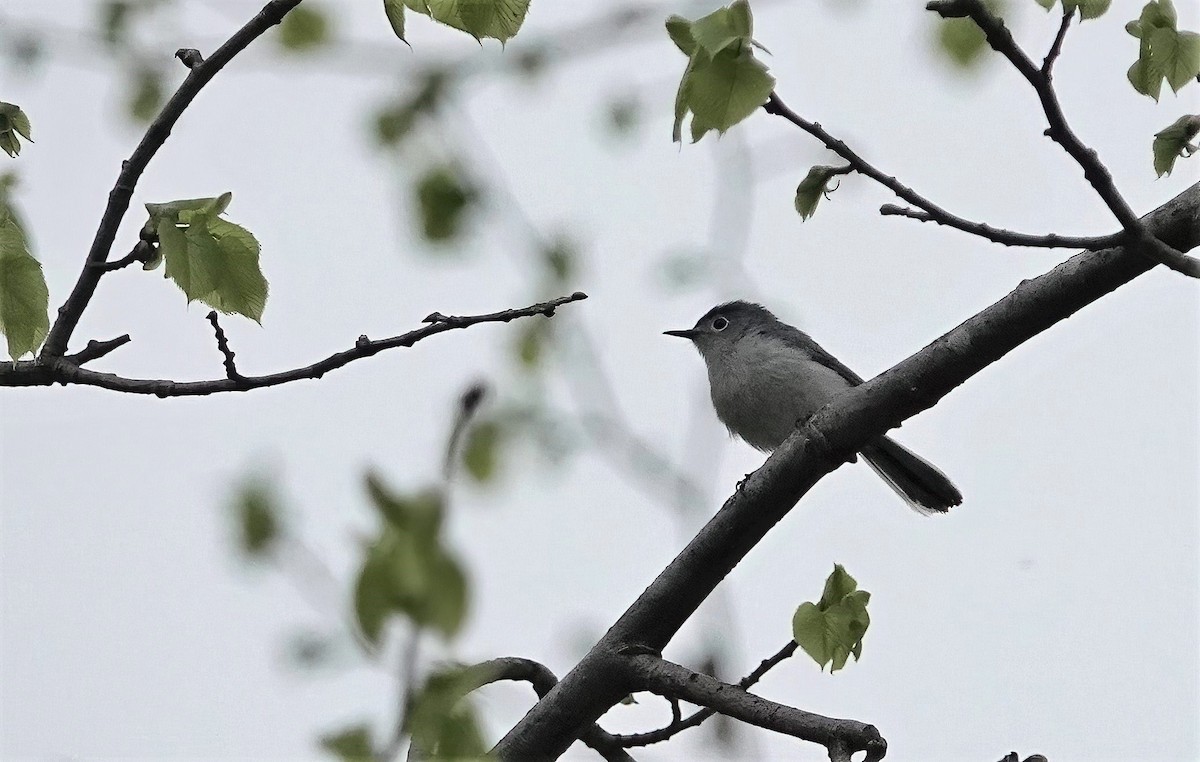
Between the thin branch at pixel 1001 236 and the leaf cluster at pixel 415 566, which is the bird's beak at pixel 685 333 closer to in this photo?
the thin branch at pixel 1001 236

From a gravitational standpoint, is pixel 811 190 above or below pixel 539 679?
above

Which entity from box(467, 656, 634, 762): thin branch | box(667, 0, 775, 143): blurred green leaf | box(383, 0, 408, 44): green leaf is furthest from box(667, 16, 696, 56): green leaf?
box(467, 656, 634, 762): thin branch

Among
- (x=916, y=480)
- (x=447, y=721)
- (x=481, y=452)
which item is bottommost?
(x=447, y=721)

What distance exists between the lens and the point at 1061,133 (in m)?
2.47

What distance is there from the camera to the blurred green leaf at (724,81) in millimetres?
2102

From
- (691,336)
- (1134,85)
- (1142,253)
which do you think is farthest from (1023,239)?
(691,336)

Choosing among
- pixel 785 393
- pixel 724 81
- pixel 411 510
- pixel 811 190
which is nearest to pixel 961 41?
pixel 811 190

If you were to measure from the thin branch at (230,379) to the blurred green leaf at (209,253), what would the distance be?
35cm

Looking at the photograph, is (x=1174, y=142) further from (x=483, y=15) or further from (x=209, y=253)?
(x=209, y=253)

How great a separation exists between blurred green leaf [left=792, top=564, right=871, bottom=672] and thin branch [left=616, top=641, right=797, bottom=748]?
0.30 m

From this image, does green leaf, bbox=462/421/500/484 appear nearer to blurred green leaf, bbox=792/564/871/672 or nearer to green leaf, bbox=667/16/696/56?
blurred green leaf, bbox=792/564/871/672

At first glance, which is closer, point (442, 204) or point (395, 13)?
point (395, 13)

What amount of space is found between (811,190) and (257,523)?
154cm

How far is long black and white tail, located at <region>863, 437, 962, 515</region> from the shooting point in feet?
20.9
